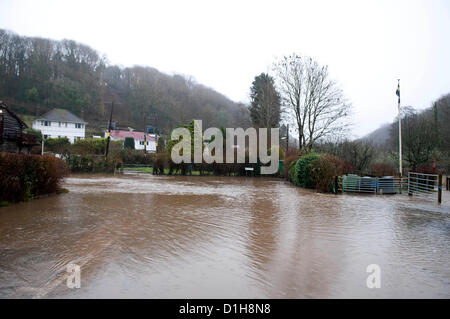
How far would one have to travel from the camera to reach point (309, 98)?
1096 inches

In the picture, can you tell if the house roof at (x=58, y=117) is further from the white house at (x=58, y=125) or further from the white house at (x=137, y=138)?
the white house at (x=137, y=138)

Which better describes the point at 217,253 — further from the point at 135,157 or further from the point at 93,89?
the point at 93,89

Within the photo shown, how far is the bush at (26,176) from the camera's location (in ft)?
29.8

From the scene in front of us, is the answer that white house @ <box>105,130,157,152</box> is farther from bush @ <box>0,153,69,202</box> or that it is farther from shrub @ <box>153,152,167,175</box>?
bush @ <box>0,153,69,202</box>

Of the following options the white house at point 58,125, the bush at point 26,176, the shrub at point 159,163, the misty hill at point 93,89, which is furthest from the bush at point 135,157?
the bush at point 26,176

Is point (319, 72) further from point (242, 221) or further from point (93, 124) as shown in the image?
point (93, 124)

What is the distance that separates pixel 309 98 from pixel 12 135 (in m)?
29.9

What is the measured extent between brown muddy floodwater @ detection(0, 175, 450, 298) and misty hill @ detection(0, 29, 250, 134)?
48.5 m

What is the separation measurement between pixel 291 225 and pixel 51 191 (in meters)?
9.93

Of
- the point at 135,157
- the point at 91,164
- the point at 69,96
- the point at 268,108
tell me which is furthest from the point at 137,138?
the point at 268,108

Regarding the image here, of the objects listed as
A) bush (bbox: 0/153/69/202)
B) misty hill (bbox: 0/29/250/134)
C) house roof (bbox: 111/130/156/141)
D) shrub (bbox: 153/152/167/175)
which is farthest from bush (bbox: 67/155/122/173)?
house roof (bbox: 111/130/156/141)

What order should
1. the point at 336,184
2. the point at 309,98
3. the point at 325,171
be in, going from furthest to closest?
the point at 309,98, the point at 325,171, the point at 336,184

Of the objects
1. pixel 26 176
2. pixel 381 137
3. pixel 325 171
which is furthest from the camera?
pixel 381 137
